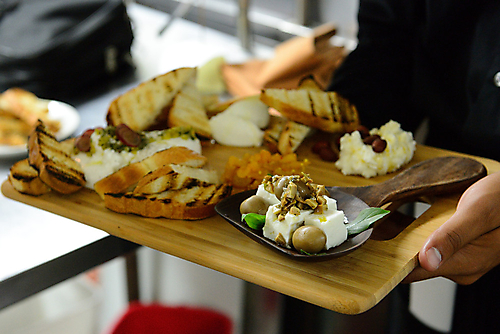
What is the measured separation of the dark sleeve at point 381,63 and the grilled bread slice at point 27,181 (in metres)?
0.86

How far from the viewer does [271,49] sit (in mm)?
2555

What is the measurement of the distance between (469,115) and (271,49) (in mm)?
1365

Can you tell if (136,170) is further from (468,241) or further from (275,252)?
(468,241)

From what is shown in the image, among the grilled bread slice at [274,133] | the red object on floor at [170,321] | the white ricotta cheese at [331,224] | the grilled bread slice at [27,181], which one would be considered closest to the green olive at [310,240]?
the white ricotta cheese at [331,224]

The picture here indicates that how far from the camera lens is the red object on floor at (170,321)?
6.14ft

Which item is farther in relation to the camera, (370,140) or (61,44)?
(61,44)

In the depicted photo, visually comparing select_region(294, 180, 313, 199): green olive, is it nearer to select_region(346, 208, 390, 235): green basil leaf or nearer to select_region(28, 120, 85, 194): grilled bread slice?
select_region(346, 208, 390, 235): green basil leaf

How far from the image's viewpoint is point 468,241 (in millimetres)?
944

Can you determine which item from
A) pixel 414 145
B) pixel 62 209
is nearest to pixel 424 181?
pixel 414 145

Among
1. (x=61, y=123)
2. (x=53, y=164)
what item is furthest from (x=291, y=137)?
(x=61, y=123)

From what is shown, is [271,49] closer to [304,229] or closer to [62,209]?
[62,209]

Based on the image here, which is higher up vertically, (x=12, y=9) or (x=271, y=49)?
(x=12, y=9)

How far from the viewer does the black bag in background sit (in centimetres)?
189

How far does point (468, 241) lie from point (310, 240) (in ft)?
1.06
